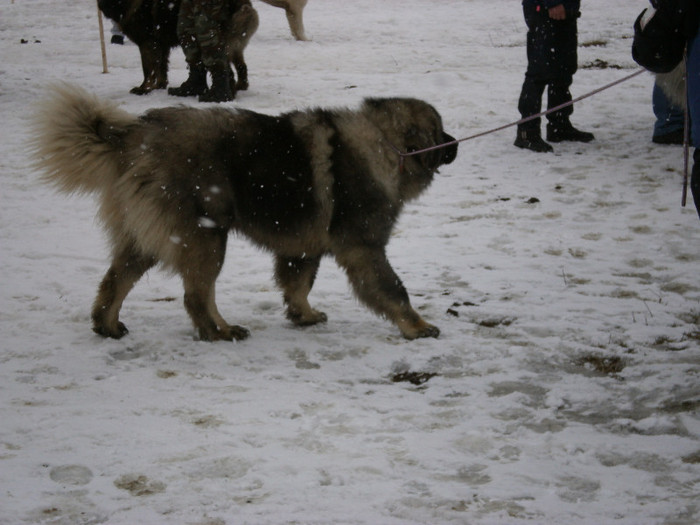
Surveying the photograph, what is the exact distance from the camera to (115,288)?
3932 mm

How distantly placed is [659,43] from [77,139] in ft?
8.88

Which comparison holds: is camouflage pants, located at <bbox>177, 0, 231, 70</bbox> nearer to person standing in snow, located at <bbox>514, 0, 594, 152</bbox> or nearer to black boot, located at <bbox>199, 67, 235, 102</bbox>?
black boot, located at <bbox>199, 67, 235, 102</bbox>

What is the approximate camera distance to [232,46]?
9539mm

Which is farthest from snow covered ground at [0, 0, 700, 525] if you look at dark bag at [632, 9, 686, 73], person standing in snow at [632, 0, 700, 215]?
dark bag at [632, 9, 686, 73]

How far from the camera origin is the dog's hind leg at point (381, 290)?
4.05 meters

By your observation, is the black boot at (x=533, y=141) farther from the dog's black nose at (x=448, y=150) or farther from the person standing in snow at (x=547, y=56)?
the dog's black nose at (x=448, y=150)

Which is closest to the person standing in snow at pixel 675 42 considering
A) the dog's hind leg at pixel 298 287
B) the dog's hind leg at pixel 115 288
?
the dog's hind leg at pixel 298 287

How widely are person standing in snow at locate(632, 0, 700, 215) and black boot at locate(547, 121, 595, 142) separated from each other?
4.74 m

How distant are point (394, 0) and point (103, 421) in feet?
58.3

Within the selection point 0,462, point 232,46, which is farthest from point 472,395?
point 232,46

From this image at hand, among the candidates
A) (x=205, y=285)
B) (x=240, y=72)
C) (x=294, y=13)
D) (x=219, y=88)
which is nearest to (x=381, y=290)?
(x=205, y=285)

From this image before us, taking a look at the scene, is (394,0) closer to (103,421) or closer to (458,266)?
(458,266)

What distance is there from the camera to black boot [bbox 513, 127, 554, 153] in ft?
25.3

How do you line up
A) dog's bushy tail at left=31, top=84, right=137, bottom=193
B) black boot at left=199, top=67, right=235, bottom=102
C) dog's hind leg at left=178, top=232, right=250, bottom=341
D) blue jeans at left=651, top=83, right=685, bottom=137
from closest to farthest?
dog's bushy tail at left=31, top=84, right=137, bottom=193 < dog's hind leg at left=178, top=232, right=250, bottom=341 < blue jeans at left=651, top=83, right=685, bottom=137 < black boot at left=199, top=67, right=235, bottom=102
